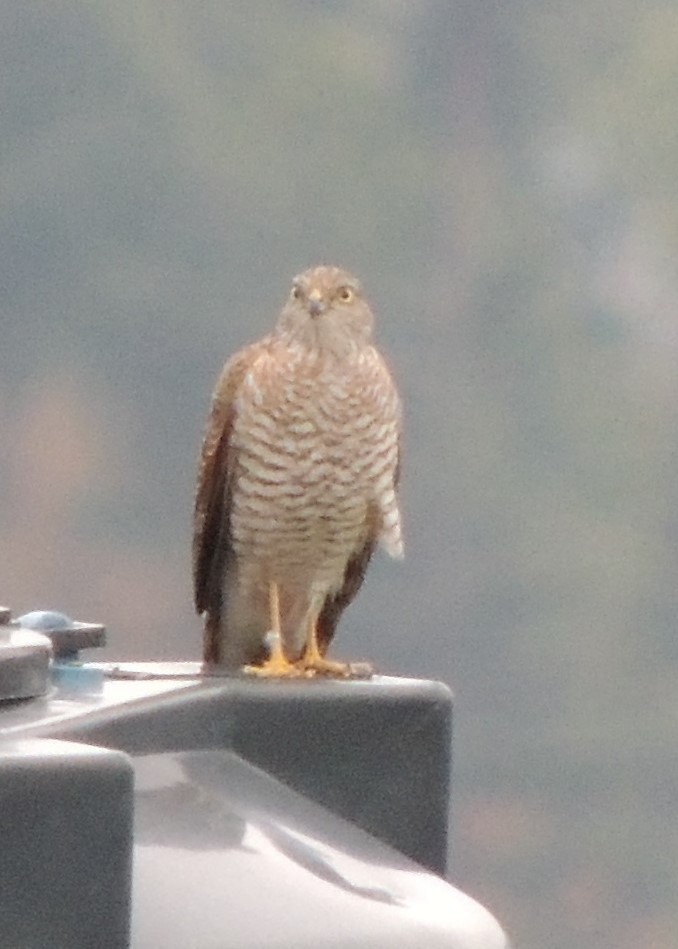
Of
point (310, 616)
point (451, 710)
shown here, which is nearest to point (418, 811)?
point (451, 710)

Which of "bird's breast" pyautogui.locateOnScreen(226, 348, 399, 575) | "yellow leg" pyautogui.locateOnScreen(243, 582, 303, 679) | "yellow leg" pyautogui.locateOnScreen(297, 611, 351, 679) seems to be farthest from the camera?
"bird's breast" pyautogui.locateOnScreen(226, 348, 399, 575)

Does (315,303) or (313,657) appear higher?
(315,303)

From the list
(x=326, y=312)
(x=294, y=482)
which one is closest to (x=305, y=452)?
(x=294, y=482)

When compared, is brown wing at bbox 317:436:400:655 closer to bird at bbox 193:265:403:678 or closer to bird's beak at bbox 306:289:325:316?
bird at bbox 193:265:403:678

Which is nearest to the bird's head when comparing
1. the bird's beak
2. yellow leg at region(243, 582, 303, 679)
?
the bird's beak

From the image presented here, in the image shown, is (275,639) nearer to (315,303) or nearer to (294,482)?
(294,482)

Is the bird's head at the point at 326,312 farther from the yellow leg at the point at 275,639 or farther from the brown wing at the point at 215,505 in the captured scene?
the yellow leg at the point at 275,639
